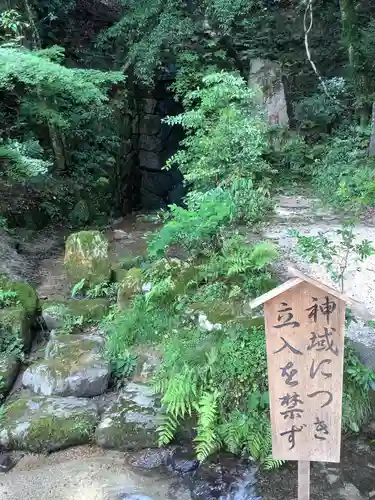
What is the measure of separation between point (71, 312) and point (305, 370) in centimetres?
394

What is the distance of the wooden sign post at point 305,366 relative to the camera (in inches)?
117

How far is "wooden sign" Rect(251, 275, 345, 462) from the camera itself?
117 inches

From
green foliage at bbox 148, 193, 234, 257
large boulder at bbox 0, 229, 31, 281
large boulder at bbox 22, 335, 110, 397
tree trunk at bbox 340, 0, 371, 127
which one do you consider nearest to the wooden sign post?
large boulder at bbox 22, 335, 110, 397

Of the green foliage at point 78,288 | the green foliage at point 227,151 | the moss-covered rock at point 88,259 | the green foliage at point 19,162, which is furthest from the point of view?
the green foliage at point 227,151

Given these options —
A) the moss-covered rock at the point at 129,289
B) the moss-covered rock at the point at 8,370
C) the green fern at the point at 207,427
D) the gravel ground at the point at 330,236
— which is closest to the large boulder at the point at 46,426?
the moss-covered rock at the point at 8,370

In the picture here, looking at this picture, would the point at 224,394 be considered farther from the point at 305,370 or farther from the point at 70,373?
the point at 70,373

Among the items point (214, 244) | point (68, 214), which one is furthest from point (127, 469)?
point (68, 214)

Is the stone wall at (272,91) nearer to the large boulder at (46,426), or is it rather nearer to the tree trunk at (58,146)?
the tree trunk at (58,146)

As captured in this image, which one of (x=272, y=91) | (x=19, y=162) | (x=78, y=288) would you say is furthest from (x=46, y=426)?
(x=272, y=91)

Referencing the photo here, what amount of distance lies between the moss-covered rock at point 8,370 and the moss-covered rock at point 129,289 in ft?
4.57

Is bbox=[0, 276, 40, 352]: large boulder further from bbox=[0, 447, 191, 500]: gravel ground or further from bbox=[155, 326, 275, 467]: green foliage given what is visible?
bbox=[155, 326, 275, 467]: green foliage

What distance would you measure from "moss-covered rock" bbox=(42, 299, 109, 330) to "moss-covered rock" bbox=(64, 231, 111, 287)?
0.61 metres

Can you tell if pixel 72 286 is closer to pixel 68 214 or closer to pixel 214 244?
pixel 214 244

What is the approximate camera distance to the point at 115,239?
32.3 ft
